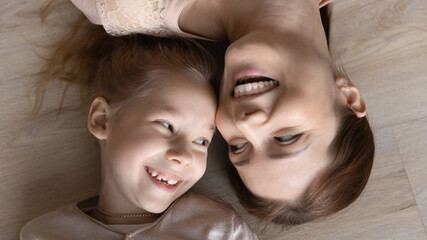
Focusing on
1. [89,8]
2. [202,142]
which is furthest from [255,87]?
[89,8]

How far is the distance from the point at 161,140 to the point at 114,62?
29 centimetres

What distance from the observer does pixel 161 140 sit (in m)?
1.11

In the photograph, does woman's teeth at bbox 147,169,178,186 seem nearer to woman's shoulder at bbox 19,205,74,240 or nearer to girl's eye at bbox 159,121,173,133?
girl's eye at bbox 159,121,173,133

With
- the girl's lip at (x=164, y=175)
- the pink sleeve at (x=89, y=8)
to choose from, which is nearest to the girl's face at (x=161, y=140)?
the girl's lip at (x=164, y=175)

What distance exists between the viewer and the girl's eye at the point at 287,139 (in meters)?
1.02

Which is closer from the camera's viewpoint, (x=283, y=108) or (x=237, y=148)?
(x=283, y=108)

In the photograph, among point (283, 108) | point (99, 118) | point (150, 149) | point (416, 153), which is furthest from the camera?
point (416, 153)

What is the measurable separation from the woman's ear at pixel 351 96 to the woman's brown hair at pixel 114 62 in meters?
0.36

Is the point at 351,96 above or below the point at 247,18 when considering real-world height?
below

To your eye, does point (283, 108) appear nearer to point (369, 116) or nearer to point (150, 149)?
point (150, 149)

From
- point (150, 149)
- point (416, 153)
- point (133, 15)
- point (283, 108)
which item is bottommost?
point (416, 153)

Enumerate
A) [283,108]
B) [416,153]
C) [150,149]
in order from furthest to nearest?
1. [416,153]
2. [150,149]
3. [283,108]

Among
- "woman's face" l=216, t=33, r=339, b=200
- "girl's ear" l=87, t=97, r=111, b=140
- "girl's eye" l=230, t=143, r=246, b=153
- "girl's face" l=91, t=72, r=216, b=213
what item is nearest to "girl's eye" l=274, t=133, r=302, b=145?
"woman's face" l=216, t=33, r=339, b=200

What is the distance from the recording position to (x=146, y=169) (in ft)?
3.75
